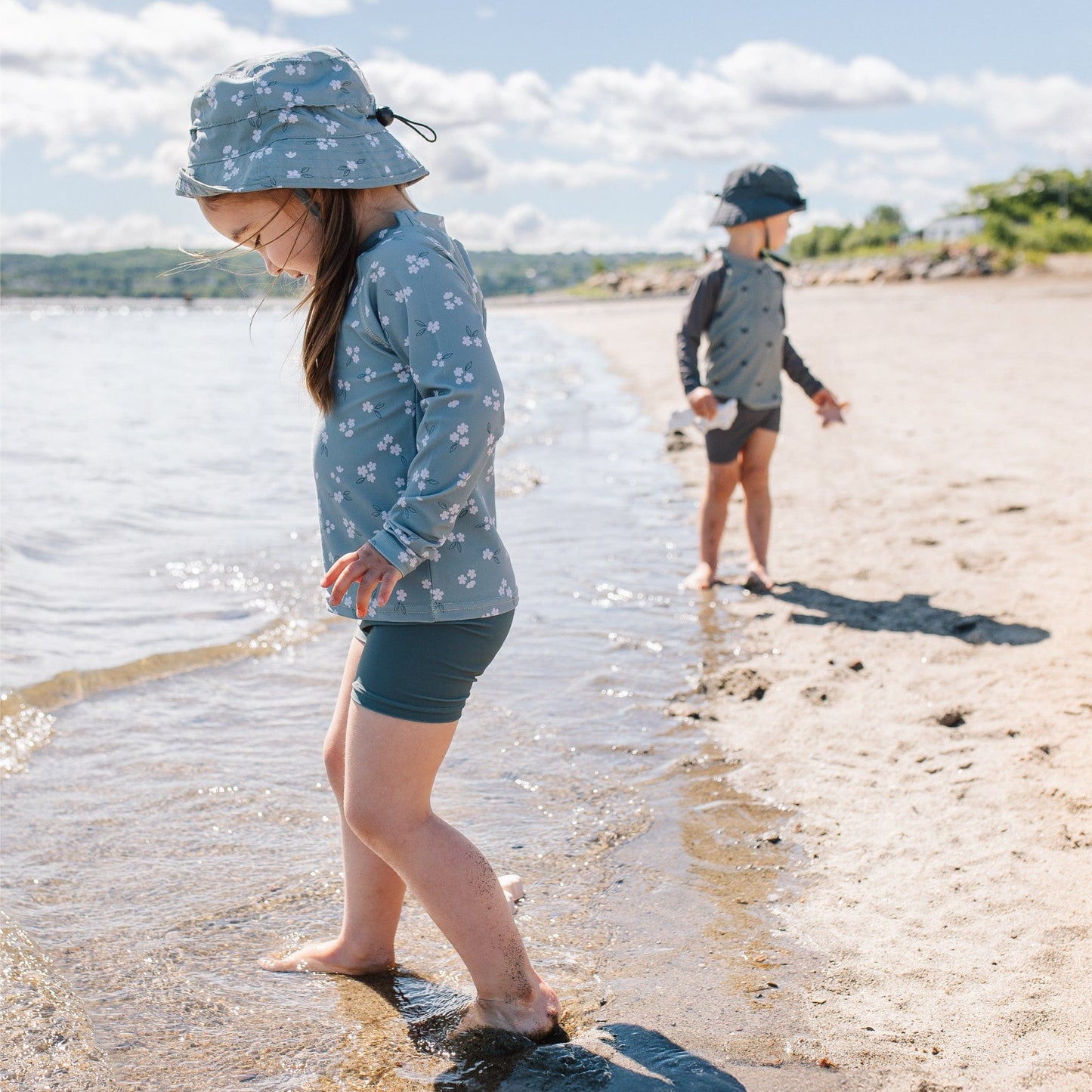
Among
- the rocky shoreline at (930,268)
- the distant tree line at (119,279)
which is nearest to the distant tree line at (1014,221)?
the rocky shoreline at (930,268)

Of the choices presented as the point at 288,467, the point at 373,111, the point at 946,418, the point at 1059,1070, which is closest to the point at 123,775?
the point at 373,111

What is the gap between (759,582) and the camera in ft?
17.0

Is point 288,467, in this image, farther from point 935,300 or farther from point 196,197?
point 935,300

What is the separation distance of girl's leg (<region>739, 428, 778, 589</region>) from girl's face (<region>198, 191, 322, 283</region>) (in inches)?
139

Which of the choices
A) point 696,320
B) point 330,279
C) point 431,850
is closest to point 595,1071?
point 431,850

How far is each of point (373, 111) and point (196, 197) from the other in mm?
342

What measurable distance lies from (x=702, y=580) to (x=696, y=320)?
121 centimetres

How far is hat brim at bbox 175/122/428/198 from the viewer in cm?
183

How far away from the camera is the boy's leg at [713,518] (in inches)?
207

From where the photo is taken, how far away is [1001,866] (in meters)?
2.56

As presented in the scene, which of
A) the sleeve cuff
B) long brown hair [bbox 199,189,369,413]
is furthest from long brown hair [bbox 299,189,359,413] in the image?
the sleeve cuff

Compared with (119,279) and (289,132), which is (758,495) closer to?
(289,132)

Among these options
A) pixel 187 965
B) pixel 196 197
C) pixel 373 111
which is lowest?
pixel 187 965

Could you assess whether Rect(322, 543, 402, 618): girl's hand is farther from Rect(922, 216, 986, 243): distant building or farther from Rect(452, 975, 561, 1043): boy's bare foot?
Rect(922, 216, 986, 243): distant building
